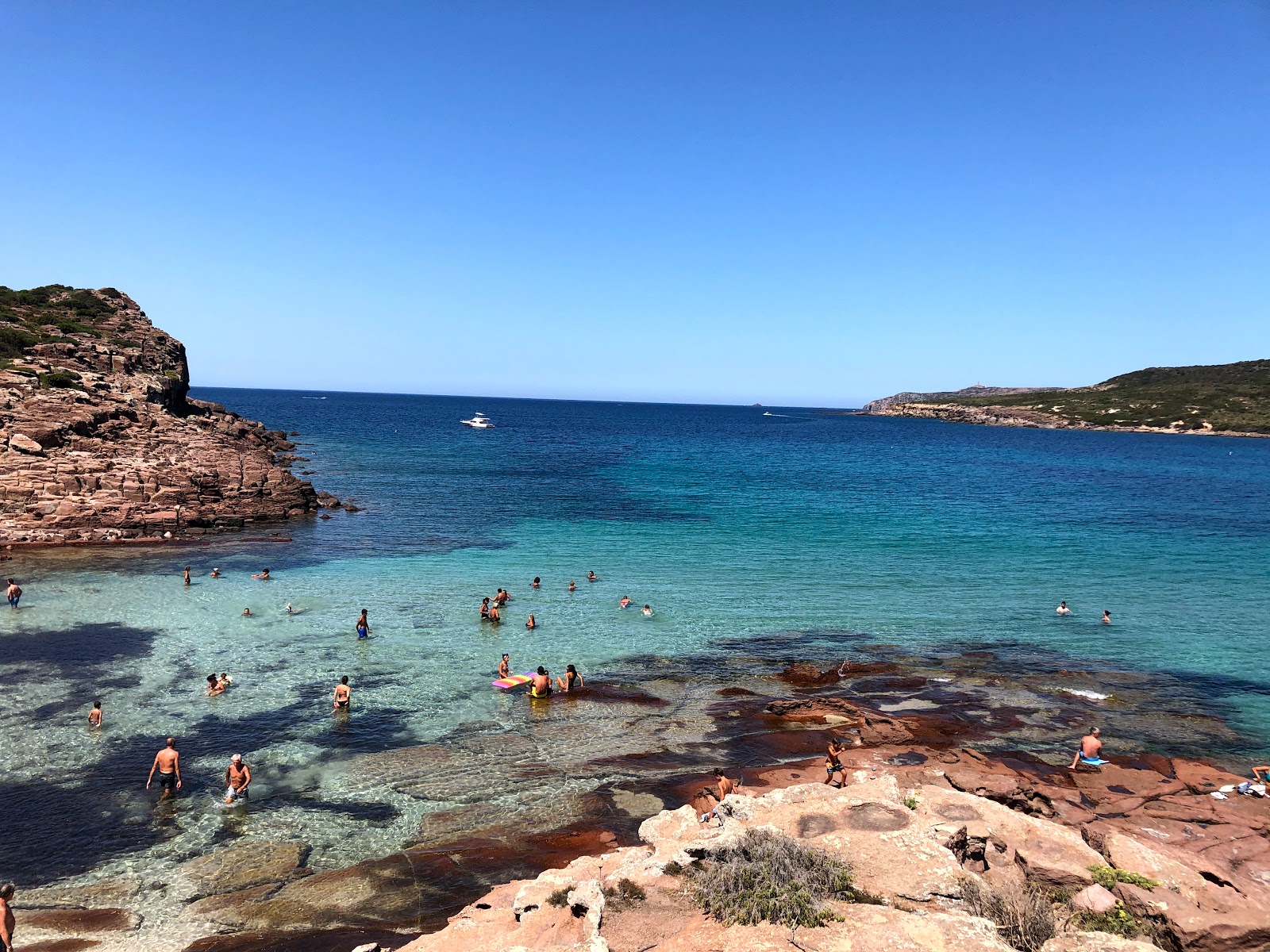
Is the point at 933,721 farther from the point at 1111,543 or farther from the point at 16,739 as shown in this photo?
the point at 1111,543

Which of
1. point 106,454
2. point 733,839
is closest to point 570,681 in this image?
point 733,839

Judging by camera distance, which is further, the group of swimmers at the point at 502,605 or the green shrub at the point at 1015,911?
the group of swimmers at the point at 502,605

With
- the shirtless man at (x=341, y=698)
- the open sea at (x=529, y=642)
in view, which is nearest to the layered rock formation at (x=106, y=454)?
the open sea at (x=529, y=642)

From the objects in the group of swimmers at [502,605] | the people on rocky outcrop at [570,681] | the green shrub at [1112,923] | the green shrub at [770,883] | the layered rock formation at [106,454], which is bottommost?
the people on rocky outcrop at [570,681]

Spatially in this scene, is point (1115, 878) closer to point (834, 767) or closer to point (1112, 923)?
point (1112, 923)

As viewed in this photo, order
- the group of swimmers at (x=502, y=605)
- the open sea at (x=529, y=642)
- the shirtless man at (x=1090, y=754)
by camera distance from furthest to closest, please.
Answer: the group of swimmers at (x=502, y=605), the shirtless man at (x=1090, y=754), the open sea at (x=529, y=642)

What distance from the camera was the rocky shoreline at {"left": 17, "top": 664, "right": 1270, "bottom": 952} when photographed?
10984mm

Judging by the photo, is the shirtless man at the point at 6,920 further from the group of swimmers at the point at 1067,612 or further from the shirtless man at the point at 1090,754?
the group of swimmers at the point at 1067,612

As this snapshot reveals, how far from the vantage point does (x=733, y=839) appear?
12.5m

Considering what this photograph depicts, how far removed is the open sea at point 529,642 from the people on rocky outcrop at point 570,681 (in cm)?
123

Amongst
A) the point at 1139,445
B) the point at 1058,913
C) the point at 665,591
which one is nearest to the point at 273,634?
the point at 665,591

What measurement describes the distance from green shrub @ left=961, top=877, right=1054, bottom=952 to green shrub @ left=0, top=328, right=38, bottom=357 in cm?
7390

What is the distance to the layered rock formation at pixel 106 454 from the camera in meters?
43.8

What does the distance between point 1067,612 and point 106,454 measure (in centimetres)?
5964
